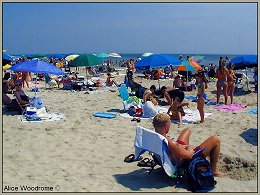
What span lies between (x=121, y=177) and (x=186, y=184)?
0.87 m

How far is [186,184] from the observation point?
14.2 ft

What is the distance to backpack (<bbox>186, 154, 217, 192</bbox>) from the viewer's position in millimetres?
4113

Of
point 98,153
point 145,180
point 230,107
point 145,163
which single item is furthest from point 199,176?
point 230,107

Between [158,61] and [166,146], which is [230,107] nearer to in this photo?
[158,61]

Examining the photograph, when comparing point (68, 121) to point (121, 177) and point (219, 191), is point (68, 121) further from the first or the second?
point (219, 191)

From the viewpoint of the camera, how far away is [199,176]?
4.12 metres

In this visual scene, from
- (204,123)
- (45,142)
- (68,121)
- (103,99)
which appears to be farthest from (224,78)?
(45,142)

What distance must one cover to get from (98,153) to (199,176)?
1954 millimetres

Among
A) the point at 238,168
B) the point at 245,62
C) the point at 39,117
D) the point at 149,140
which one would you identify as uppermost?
the point at 245,62

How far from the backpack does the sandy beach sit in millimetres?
193

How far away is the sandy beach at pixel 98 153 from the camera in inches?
170

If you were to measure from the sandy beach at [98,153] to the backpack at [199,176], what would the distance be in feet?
0.63

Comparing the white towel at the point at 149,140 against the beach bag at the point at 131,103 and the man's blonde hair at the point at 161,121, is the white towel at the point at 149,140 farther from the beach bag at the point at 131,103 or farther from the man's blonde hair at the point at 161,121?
the beach bag at the point at 131,103

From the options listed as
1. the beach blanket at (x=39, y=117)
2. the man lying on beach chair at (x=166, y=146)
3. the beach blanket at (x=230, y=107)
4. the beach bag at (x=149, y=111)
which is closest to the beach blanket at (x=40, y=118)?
the beach blanket at (x=39, y=117)
